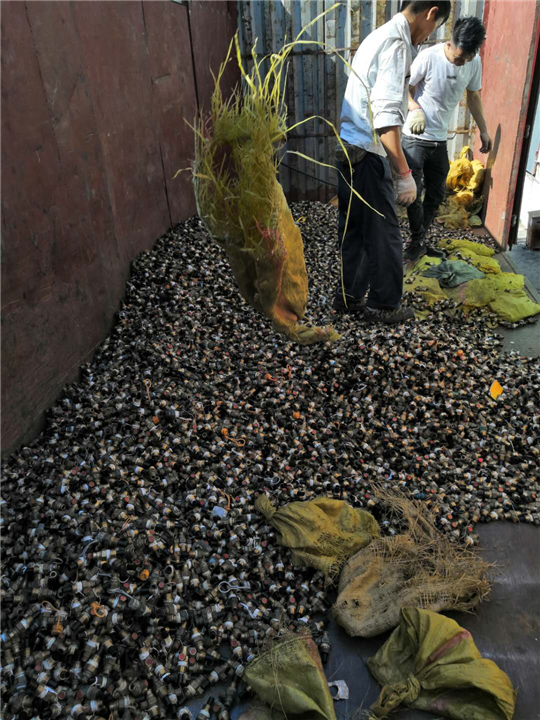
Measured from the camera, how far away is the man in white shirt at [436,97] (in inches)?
196

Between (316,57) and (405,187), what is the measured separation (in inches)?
181

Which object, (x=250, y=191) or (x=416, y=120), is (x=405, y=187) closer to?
(x=250, y=191)

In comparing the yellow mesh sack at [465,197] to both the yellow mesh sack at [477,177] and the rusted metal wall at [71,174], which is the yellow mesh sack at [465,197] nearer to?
the yellow mesh sack at [477,177]

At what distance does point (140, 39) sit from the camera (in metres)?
4.53

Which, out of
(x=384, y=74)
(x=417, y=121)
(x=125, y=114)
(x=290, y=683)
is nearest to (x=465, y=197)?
(x=417, y=121)

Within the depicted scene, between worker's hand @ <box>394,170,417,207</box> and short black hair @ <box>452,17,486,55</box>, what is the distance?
2.08 meters

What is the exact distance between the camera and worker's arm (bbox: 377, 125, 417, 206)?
356cm

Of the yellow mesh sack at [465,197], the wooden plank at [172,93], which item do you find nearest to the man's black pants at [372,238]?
the wooden plank at [172,93]

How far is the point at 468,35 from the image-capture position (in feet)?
16.1

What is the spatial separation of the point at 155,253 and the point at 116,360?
1388mm

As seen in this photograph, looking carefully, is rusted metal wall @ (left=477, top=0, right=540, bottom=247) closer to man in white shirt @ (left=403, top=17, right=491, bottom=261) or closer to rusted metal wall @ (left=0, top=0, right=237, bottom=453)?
man in white shirt @ (left=403, top=17, right=491, bottom=261)

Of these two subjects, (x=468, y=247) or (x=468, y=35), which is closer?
(x=468, y=35)

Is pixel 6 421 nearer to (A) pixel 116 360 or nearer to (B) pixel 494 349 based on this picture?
(A) pixel 116 360

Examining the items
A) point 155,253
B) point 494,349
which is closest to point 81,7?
point 155,253
